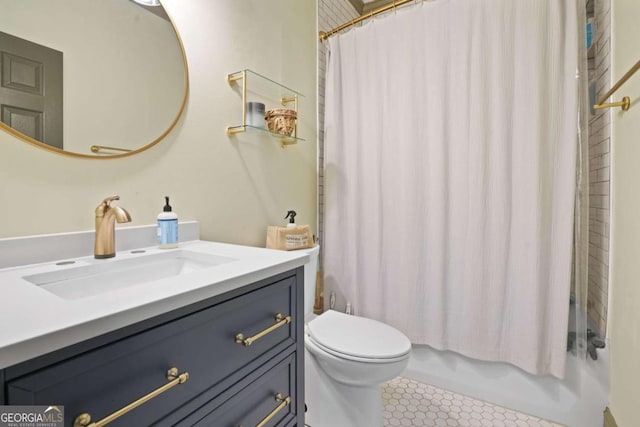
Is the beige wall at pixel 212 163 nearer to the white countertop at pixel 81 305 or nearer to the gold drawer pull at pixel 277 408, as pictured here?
the white countertop at pixel 81 305

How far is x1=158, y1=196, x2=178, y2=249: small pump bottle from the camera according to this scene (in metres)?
1.03

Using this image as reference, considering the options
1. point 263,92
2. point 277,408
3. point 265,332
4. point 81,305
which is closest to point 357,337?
point 277,408

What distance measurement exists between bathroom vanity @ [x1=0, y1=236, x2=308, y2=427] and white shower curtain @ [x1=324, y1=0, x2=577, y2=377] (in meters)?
0.98

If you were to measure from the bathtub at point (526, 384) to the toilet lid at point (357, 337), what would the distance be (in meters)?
0.56

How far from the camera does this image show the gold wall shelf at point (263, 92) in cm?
140

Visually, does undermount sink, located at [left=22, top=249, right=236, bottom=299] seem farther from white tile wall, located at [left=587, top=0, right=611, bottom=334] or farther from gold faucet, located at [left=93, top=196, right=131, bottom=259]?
white tile wall, located at [left=587, top=0, right=611, bottom=334]

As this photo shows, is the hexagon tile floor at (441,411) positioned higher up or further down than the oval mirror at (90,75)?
further down

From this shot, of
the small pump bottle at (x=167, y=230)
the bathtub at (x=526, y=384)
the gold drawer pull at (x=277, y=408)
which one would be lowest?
the bathtub at (x=526, y=384)

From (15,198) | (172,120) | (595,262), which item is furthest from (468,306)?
(15,198)

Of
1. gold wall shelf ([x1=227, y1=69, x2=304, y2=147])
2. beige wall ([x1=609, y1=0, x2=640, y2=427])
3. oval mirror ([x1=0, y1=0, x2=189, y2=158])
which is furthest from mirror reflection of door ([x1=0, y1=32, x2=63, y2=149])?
beige wall ([x1=609, y1=0, x2=640, y2=427])

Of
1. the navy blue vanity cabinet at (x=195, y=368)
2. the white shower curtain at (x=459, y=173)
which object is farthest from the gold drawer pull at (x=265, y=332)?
the white shower curtain at (x=459, y=173)

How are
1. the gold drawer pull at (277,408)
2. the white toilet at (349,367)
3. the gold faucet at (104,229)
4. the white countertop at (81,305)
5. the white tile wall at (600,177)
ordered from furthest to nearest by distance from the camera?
the white tile wall at (600,177), the white toilet at (349,367), the gold faucet at (104,229), the gold drawer pull at (277,408), the white countertop at (81,305)

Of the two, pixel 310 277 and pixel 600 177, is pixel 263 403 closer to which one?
pixel 310 277

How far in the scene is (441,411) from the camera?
1496 millimetres
